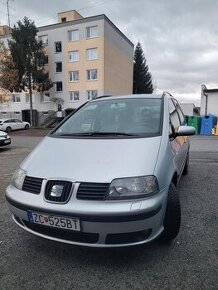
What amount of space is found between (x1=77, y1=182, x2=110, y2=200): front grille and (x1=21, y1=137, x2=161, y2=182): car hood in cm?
5

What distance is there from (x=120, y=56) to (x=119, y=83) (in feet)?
12.4

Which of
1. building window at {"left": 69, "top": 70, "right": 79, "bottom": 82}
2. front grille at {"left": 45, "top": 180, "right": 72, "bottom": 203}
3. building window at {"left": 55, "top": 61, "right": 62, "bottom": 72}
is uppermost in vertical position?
building window at {"left": 55, "top": 61, "right": 62, "bottom": 72}

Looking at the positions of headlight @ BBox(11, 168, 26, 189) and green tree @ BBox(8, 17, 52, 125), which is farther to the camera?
green tree @ BBox(8, 17, 52, 125)

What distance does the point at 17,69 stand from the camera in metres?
33.1

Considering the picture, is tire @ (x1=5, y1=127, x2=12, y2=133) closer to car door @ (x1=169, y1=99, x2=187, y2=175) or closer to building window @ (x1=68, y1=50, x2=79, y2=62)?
building window @ (x1=68, y1=50, x2=79, y2=62)

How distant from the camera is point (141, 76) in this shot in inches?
1896

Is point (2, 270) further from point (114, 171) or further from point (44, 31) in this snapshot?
point (44, 31)

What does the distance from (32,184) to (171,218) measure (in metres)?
1.47

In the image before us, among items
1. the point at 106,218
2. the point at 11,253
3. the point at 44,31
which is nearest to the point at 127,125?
the point at 106,218

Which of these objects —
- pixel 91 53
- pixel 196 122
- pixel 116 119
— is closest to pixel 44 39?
pixel 91 53

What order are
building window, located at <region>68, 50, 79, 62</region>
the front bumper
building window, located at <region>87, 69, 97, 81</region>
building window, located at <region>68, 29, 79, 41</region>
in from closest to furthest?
1. the front bumper
2. building window, located at <region>87, 69, 97, 81</region>
3. building window, located at <region>68, 29, 79, 41</region>
4. building window, located at <region>68, 50, 79, 62</region>

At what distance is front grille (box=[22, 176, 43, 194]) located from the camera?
106 inches

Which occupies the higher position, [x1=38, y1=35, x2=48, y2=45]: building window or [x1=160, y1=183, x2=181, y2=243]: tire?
[x1=38, y1=35, x2=48, y2=45]: building window

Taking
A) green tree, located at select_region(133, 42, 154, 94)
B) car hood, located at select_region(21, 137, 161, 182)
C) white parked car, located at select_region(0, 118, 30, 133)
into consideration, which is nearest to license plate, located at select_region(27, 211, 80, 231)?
car hood, located at select_region(21, 137, 161, 182)
